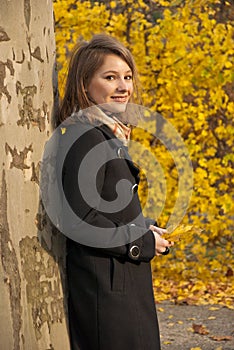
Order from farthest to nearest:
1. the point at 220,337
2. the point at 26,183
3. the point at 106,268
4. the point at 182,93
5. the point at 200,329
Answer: the point at 182,93 < the point at 200,329 < the point at 220,337 < the point at 106,268 < the point at 26,183

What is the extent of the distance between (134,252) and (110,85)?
25.1 inches

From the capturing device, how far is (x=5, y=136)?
2340mm

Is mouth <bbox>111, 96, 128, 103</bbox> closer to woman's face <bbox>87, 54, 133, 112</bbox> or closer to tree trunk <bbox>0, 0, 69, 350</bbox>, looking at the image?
woman's face <bbox>87, 54, 133, 112</bbox>

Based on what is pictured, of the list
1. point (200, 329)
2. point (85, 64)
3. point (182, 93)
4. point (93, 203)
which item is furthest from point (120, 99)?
point (182, 93)

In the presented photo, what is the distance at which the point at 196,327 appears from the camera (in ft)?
17.9

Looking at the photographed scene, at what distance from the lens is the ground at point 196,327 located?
506 cm

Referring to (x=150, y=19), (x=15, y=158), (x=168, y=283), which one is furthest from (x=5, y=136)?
(x=150, y=19)

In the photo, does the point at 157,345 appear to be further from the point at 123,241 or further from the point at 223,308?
the point at 223,308

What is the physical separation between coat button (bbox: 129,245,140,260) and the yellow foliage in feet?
12.8

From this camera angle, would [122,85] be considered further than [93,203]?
Yes

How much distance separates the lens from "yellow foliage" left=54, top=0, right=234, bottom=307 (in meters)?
6.61

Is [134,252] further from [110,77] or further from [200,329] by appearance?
[200,329]

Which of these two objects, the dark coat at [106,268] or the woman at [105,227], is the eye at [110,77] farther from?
the dark coat at [106,268]

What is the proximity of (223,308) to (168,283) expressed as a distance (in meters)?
1.12
